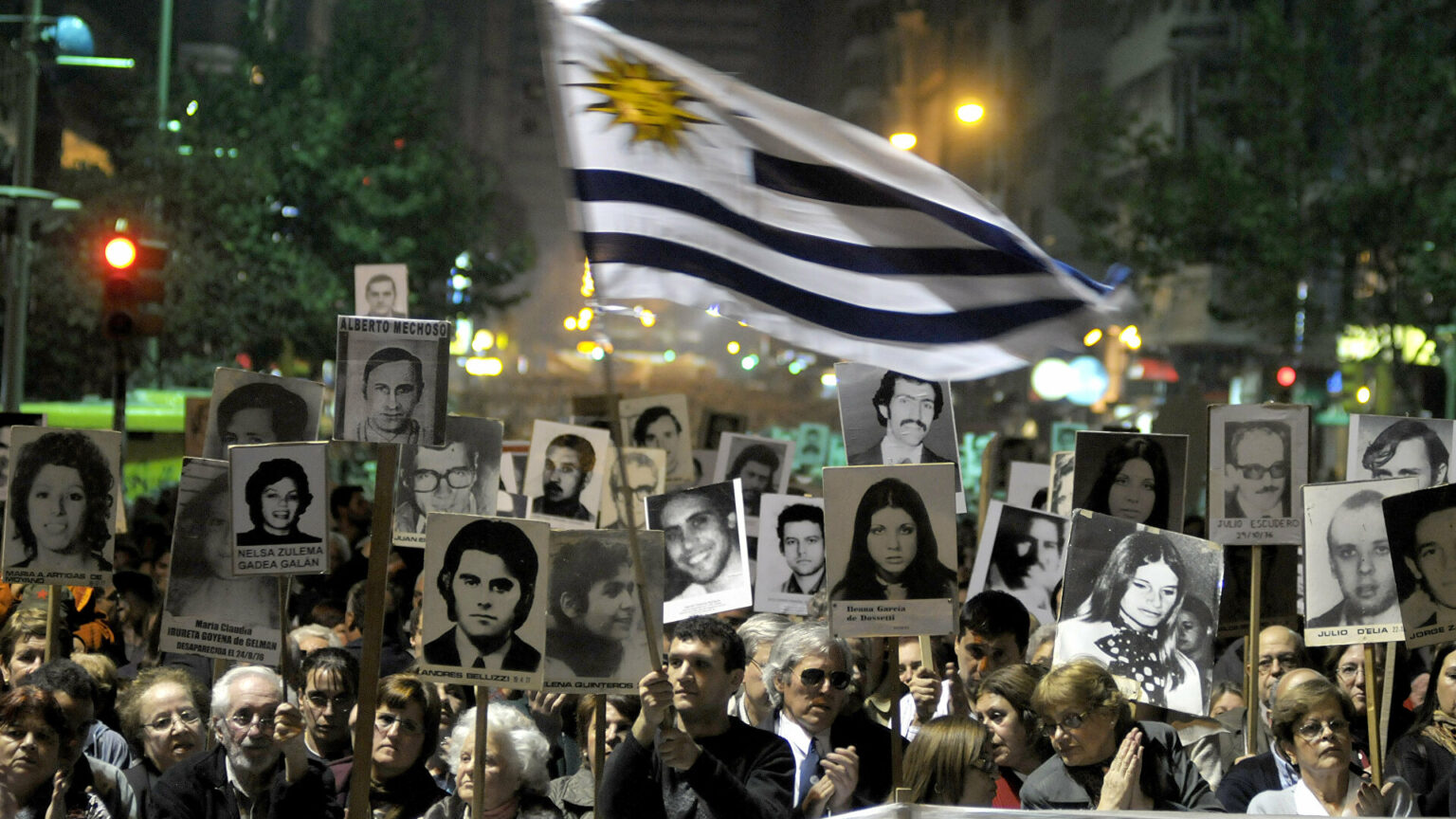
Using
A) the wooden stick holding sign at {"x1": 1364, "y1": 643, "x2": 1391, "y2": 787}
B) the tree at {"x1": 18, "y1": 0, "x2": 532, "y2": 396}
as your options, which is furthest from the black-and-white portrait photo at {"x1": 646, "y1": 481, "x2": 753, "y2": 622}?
the tree at {"x1": 18, "y1": 0, "x2": 532, "y2": 396}

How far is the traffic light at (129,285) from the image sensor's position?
534 inches

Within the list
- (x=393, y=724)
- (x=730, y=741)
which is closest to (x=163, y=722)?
(x=393, y=724)

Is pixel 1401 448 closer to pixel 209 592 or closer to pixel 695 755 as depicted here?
pixel 695 755

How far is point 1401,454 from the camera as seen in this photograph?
8.41 m

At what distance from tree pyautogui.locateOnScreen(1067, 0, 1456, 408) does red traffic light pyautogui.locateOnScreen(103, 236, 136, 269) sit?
21.1m

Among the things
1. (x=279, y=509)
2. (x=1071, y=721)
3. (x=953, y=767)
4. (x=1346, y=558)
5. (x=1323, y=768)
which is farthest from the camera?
(x=279, y=509)

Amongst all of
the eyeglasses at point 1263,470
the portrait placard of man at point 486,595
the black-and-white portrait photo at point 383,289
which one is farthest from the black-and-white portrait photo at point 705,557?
the black-and-white portrait photo at point 383,289

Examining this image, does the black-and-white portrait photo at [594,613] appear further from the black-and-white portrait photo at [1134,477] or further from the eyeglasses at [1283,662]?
the black-and-white portrait photo at [1134,477]

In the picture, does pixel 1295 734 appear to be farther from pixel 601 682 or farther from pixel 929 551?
pixel 601 682

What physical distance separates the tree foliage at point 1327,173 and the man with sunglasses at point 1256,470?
21833 mm

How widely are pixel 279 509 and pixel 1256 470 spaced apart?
419 centimetres

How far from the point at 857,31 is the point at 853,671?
105 metres

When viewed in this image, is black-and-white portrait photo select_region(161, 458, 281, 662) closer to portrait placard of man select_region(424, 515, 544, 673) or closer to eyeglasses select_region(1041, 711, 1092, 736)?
portrait placard of man select_region(424, 515, 544, 673)

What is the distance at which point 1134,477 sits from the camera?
890 centimetres
